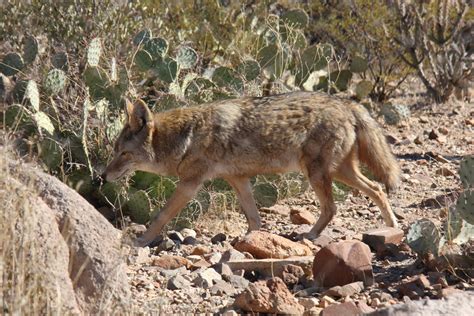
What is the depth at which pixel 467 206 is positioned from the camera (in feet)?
22.9

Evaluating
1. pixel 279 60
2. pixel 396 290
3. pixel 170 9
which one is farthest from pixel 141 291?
pixel 170 9

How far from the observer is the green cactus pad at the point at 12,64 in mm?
10328

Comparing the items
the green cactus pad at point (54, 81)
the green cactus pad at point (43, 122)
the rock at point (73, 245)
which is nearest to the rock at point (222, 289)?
the rock at point (73, 245)

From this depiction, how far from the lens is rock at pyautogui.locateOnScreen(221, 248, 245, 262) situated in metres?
7.50

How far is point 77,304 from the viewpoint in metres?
5.57

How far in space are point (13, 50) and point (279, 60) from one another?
311 centimetres

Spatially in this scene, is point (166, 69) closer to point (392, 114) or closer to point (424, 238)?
point (392, 114)

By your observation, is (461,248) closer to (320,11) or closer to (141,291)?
(141,291)

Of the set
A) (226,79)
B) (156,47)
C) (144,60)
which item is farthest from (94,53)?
(226,79)

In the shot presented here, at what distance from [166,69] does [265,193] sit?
64.1 inches

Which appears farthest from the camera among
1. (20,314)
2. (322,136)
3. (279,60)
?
(279,60)

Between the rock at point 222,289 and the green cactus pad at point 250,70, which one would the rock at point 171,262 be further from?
the green cactus pad at point 250,70

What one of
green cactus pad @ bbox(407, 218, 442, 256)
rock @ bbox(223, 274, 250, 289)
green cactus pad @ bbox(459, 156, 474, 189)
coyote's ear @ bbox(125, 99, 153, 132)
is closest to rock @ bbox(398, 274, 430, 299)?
green cactus pad @ bbox(407, 218, 442, 256)

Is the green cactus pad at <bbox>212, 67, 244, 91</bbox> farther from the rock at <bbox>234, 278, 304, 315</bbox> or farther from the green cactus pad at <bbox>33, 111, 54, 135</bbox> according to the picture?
the rock at <bbox>234, 278, 304, 315</bbox>
